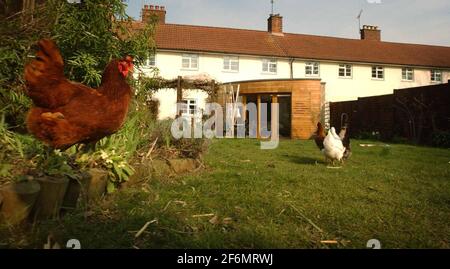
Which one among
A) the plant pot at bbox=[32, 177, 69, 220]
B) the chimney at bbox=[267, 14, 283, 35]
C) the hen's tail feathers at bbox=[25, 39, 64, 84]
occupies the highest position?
the chimney at bbox=[267, 14, 283, 35]

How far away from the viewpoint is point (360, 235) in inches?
117

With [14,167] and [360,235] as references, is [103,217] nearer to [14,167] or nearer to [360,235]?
[14,167]

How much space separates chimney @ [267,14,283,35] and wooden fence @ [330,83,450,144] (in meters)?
12.0

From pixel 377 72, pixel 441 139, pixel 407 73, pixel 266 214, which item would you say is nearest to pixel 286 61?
pixel 377 72

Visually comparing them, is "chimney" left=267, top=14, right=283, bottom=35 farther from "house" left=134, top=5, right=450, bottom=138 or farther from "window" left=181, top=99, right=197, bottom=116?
"window" left=181, top=99, right=197, bottom=116

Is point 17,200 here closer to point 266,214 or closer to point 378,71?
point 266,214

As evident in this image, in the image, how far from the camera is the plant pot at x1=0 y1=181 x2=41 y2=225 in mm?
2696

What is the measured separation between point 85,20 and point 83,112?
7.92ft

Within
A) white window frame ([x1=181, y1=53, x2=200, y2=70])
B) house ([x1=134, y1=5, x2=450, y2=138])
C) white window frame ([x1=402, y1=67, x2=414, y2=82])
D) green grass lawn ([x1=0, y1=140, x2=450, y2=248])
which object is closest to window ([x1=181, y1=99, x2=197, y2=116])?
house ([x1=134, y1=5, x2=450, y2=138])

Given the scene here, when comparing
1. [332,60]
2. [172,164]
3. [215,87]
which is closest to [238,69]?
[332,60]

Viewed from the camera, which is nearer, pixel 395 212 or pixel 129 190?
pixel 395 212

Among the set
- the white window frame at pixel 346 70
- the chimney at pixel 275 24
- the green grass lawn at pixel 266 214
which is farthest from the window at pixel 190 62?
the green grass lawn at pixel 266 214

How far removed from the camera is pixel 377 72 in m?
Answer: 28.8

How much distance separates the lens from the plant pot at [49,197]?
2975mm
